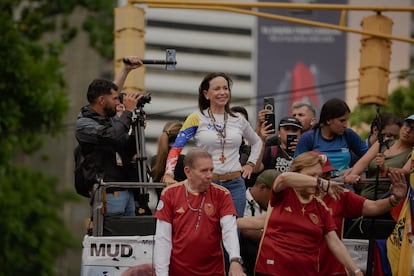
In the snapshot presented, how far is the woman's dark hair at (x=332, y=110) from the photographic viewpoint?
51.8 ft

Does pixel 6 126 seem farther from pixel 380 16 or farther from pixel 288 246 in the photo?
pixel 288 246

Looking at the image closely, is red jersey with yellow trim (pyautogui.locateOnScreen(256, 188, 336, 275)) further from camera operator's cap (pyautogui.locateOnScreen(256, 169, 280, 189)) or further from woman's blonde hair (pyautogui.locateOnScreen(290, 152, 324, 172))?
camera operator's cap (pyautogui.locateOnScreen(256, 169, 280, 189))

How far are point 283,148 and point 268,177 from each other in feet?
3.90

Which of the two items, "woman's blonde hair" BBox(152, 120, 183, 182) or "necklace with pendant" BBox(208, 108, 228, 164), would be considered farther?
"woman's blonde hair" BBox(152, 120, 183, 182)

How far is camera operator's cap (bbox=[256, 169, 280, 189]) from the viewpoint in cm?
1546

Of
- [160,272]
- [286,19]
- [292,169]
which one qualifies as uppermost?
[286,19]

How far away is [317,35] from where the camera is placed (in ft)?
395

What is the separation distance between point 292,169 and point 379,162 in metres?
1.68

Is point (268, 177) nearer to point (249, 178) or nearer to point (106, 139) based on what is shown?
point (249, 178)

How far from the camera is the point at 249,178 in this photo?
16.3 m

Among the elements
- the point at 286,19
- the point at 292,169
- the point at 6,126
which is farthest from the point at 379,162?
the point at 6,126

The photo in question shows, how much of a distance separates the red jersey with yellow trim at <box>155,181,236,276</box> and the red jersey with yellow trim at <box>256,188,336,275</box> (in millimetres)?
402

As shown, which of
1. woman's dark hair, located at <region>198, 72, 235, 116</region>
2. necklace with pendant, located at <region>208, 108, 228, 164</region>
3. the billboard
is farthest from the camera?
the billboard

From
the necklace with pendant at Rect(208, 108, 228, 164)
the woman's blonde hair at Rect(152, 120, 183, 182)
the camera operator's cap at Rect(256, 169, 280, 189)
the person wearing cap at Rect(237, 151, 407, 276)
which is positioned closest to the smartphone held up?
the camera operator's cap at Rect(256, 169, 280, 189)
